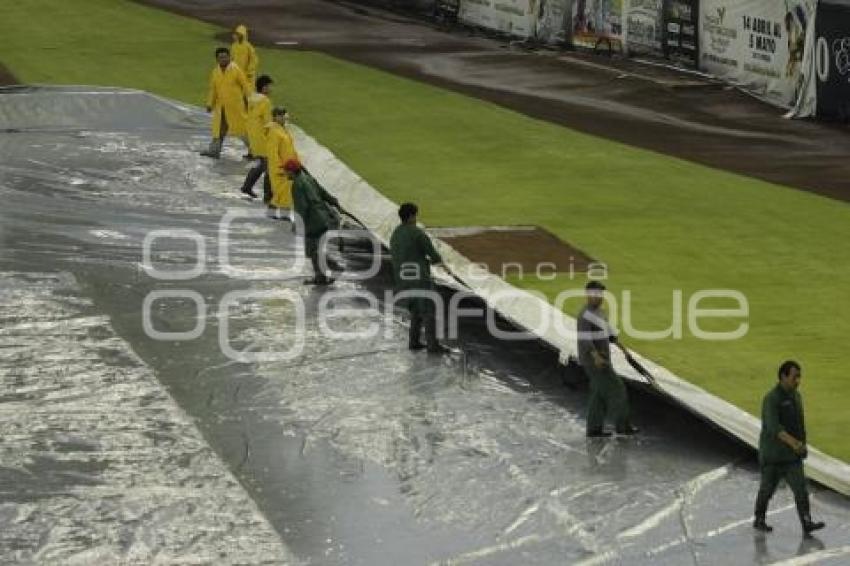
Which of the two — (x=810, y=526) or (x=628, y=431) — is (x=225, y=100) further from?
(x=810, y=526)

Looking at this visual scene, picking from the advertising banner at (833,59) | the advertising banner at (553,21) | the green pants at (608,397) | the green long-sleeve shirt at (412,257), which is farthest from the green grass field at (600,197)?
the advertising banner at (553,21)

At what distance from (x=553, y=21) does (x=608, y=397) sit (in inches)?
1124

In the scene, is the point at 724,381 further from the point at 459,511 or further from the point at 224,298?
the point at 224,298

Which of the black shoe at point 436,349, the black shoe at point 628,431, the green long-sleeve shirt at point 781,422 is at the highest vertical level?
the green long-sleeve shirt at point 781,422

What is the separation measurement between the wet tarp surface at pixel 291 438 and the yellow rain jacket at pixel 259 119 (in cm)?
277

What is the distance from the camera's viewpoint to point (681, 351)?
20406 millimetres

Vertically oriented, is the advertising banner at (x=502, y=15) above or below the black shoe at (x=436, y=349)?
below

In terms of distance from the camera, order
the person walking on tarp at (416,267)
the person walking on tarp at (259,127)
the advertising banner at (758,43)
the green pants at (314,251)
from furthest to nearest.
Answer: the advertising banner at (758,43) → the person walking on tarp at (259,127) → the green pants at (314,251) → the person walking on tarp at (416,267)

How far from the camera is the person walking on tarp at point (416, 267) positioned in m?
20.3

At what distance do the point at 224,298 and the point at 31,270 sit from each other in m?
2.62

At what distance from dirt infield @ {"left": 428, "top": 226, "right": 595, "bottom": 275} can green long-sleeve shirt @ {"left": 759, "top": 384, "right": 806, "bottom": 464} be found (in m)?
8.82

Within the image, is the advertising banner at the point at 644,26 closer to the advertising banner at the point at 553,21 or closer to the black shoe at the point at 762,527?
the advertising banner at the point at 553,21

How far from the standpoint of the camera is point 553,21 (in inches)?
1774

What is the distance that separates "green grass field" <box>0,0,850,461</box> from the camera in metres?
20.5
